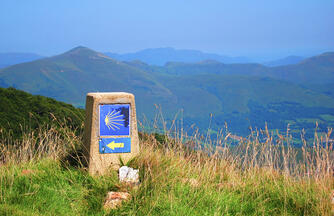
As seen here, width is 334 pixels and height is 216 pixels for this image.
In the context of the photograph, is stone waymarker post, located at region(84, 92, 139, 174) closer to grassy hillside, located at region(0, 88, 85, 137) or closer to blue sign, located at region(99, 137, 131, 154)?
blue sign, located at region(99, 137, 131, 154)

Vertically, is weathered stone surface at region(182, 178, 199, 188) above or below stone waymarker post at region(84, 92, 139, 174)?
below

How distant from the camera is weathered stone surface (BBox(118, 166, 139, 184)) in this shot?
5.28 metres

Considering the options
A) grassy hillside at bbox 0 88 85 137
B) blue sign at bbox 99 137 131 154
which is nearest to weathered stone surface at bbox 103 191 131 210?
blue sign at bbox 99 137 131 154

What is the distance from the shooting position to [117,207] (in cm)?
478

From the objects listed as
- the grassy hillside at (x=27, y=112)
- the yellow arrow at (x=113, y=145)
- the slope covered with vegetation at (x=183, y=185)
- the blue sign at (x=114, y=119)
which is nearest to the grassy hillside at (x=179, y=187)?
the slope covered with vegetation at (x=183, y=185)

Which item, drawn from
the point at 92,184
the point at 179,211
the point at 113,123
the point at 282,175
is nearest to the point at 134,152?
the point at 113,123

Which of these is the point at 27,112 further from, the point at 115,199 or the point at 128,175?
the point at 115,199

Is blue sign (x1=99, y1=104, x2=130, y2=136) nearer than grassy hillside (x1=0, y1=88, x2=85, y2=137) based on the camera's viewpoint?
Yes

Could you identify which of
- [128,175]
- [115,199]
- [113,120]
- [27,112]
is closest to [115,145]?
[113,120]

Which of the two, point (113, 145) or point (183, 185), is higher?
point (113, 145)

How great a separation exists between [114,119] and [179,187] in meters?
1.46

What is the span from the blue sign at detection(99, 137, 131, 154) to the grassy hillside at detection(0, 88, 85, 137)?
813cm

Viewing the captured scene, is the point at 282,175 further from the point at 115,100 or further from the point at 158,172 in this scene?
the point at 115,100

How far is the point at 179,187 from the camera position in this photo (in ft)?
17.1
